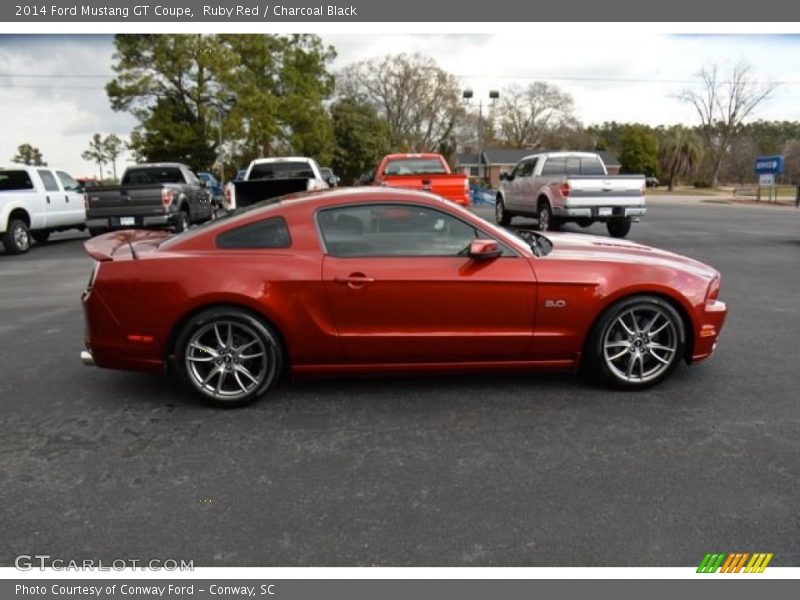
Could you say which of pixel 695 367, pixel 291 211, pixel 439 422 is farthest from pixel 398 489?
pixel 695 367

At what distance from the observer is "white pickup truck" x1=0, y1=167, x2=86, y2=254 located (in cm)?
1305

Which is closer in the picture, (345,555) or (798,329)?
(345,555)

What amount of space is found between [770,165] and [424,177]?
3316cm

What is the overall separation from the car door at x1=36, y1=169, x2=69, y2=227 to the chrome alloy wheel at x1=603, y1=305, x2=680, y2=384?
13839 millimetres

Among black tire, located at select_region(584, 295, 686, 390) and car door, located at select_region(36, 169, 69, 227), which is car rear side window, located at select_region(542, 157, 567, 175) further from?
car door, located at select_region(36, 169, 69, 227)

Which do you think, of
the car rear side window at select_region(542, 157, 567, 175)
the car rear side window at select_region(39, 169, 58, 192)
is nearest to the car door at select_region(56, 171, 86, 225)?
the car rear side window at select_region(39, 169, 58, 192)

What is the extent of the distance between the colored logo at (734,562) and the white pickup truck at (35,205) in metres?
14.1

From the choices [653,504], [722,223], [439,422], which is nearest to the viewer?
[653,504]

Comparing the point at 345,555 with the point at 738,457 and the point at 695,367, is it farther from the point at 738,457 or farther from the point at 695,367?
the point at 695,367

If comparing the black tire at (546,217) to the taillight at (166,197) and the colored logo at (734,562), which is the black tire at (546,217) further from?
the colored logo at (734,562)

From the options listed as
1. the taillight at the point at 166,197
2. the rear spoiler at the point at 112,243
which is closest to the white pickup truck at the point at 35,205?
the taillight at the point at 166,197

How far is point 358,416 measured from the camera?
4.08 m

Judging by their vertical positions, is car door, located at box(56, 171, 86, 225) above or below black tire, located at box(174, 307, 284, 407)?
above

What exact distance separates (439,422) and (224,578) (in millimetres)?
1743
